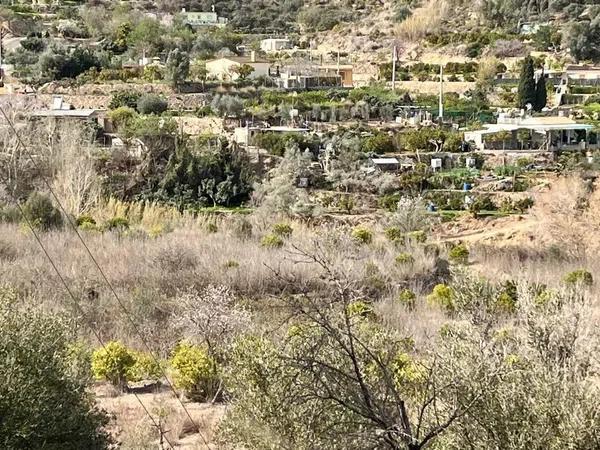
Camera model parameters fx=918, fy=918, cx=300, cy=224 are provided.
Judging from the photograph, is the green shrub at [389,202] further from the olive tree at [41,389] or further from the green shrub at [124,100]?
the olive tree at [41,389]

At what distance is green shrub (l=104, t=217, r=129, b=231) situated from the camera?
55.9ft

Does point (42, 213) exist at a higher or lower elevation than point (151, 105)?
lower

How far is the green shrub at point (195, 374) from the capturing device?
920cm

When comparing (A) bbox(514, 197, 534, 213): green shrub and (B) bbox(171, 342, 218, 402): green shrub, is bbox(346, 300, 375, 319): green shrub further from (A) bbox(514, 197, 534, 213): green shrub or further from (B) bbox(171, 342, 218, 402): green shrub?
(A) bbox(514, 197, 534, 213): green shrub

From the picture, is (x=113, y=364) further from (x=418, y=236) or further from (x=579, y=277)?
(x=418, y=236)

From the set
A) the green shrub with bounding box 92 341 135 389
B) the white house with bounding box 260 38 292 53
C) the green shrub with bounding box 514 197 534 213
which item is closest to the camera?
the green shrub with bounding box 92 341 135 389

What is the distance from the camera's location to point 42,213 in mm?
16797

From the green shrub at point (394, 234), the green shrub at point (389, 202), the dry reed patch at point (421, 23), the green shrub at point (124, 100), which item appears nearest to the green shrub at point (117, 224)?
the green shrub at point (394, 234)

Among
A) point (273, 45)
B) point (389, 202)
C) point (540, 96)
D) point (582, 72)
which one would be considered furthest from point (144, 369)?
point (273, 45)

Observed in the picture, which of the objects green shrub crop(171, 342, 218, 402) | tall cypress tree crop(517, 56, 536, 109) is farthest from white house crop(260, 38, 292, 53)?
green shrub crop(171, 342, 218, 402)

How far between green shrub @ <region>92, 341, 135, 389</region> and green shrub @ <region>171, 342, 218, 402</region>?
1.69 feet

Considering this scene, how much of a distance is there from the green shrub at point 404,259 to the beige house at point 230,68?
2405cm

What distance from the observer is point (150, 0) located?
208ft

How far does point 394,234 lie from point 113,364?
28.3ft
